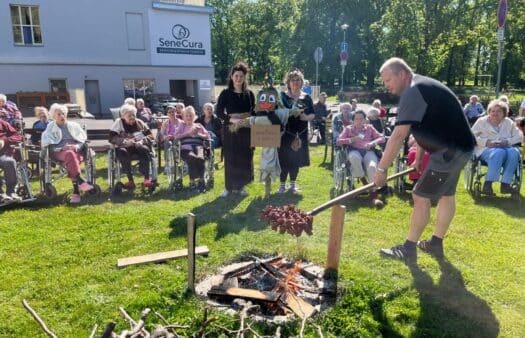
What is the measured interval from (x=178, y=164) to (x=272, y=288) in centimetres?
376

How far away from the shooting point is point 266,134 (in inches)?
222

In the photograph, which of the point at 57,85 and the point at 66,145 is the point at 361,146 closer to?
the point at 66,145

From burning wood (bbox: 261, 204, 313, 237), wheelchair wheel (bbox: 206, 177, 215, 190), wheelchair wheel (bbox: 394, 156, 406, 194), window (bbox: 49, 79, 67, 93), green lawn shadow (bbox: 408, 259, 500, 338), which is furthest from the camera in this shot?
window (bbox: 49, 79, 67, 93)

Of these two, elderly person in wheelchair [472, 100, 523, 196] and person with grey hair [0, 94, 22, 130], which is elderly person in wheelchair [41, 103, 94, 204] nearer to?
person with grey hair [0, 94, 22, 130]

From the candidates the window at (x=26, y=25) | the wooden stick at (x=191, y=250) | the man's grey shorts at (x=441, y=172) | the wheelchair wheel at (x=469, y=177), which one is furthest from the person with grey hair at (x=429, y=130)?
the window at (x=26, y=25)

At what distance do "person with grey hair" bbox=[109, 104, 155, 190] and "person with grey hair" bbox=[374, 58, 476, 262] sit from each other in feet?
13.0

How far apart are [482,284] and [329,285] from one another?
4.35ft

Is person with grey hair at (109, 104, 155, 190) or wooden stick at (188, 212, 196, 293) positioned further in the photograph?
person with grey hair at (109, 104, 155, 190)

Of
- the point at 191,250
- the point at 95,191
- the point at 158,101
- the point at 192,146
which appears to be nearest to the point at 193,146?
the point at 192,146

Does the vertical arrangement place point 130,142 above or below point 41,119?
below

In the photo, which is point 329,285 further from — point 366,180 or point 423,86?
point 366,180

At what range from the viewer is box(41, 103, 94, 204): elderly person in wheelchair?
20.0 feet

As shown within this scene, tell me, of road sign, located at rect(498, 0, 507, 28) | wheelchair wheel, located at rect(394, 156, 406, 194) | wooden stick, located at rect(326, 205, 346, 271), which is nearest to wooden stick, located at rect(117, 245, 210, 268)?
wooden stick, located at rect(326, 205, 346, 271)

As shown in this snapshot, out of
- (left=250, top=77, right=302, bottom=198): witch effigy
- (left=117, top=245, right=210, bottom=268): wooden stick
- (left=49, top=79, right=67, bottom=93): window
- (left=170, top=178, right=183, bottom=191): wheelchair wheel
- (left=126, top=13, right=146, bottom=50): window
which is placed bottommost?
(left=117, top=245, right=210, bottom=268): wooden stick
